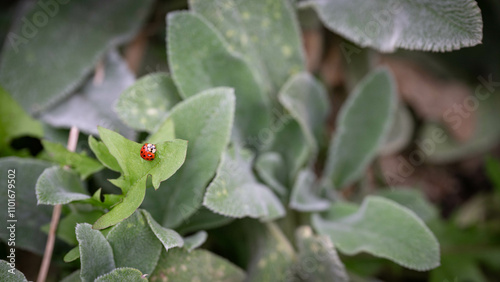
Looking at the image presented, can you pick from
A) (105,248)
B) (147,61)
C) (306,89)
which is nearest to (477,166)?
(306,89)

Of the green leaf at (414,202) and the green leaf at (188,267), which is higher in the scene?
the green leaf at (188,267)

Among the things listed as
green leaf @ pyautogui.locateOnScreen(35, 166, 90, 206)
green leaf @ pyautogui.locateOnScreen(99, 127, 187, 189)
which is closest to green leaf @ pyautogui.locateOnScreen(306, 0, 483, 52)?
green leaf @ pyautogui.locateOnScreen(99, 127, 187, 189)

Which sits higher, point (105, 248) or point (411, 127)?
point (105, 248)

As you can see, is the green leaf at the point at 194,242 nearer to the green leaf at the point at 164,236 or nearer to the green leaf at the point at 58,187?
the green leaf at the point at 164,236

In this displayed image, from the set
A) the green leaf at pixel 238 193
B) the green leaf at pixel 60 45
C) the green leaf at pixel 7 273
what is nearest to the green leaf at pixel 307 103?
the green leaf at pixel 238 193

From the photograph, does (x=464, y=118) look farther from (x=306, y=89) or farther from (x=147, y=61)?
(x=147, y=61)

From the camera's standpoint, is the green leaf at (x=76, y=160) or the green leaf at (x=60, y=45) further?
the green leaf at (x=60, y=45)
